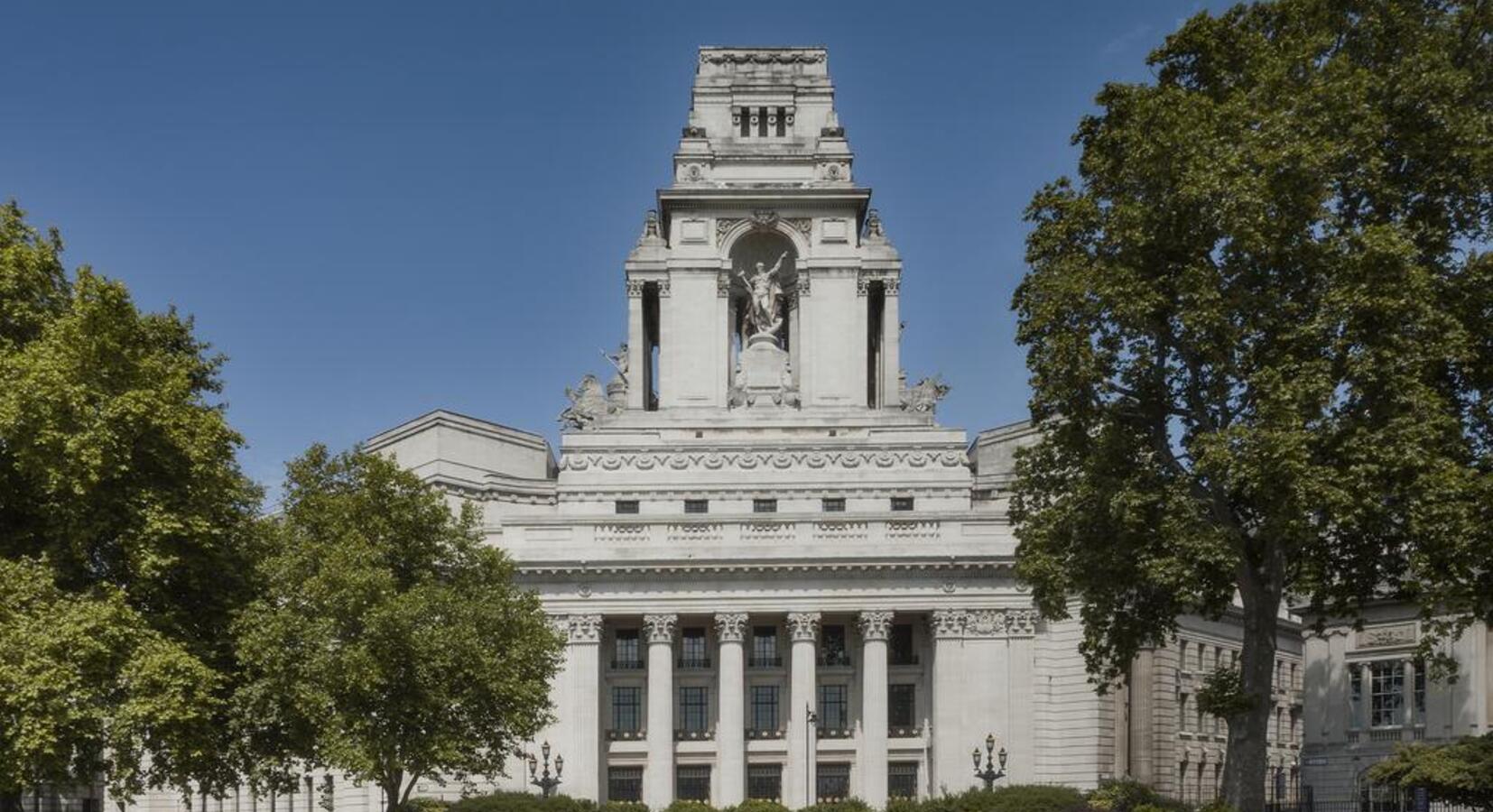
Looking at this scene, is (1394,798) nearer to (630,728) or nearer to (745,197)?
(630,728)

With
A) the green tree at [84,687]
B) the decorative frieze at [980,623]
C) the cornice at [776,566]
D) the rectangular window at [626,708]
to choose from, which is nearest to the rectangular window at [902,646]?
the decorative frieze at [980,623]

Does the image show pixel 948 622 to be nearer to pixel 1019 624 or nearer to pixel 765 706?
pixel 1019 624

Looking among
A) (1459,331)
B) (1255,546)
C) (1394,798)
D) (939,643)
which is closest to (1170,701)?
(939,643)

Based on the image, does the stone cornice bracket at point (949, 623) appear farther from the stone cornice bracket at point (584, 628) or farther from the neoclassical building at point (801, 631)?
the stone cornice bracket at point (584, 628)

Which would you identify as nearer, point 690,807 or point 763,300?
point 690,807

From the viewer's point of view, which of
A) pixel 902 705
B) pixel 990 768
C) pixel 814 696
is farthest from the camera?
pixel 902 705

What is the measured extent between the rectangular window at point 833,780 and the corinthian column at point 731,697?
3.44 m

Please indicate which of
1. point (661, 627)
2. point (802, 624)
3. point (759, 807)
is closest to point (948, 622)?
point (802, 624)

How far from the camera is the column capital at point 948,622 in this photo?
7225 cm

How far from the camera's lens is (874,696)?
237ft

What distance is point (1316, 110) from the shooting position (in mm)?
37938

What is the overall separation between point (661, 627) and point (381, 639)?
25.9 metres

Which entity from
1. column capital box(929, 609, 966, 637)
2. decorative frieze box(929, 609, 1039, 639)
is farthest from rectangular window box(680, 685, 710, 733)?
decorative frieze box(929, 609, 1039, 639)

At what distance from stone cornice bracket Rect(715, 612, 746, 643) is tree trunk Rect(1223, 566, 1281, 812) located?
113 ft
